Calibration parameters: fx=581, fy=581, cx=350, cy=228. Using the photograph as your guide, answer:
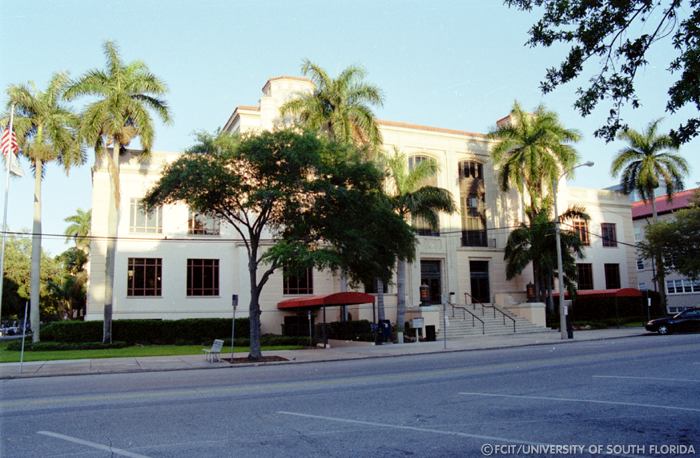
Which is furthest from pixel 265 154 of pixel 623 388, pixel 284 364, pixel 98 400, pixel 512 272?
pixel 512 272

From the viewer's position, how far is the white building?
117 feet

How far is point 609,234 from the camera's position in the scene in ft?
168

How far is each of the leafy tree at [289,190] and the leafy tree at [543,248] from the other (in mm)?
18790

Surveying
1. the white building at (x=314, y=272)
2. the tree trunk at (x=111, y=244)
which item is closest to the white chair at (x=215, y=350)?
the tree trunk at (x=111, y=244)

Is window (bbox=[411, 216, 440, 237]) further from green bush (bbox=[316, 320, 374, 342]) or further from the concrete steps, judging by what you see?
green bush (bbox=[316, 320, 374, 342])

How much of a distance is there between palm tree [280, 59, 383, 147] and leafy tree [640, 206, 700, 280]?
76.5 feet

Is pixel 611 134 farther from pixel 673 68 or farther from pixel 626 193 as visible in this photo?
pixel 626 193

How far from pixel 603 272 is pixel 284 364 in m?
37.0

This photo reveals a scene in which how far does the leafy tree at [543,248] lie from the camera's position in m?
38.9

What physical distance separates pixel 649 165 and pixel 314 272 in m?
27.2

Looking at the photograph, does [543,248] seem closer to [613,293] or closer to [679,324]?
[613,293]

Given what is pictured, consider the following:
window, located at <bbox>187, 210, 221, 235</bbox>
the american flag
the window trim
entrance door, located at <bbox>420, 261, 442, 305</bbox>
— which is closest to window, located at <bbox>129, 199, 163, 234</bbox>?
window, located at <bbox>187, 210, 221, 235</bbox>

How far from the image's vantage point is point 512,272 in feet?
137

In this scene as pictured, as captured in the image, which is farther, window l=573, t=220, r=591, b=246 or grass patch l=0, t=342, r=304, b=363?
window l=573, t=220, r=591, b=246
